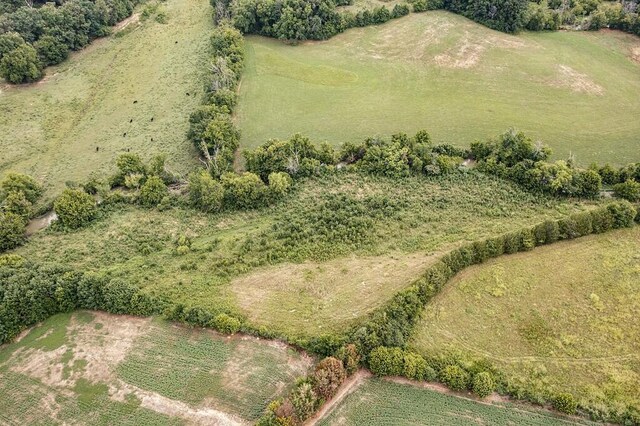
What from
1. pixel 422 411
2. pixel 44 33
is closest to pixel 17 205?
pixel 44 33

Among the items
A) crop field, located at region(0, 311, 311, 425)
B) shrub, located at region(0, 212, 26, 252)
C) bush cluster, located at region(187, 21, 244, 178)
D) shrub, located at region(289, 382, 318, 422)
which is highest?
bush cluster, located at region(187, 21, 244, 178)

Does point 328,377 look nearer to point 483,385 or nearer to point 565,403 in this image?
point 483,385

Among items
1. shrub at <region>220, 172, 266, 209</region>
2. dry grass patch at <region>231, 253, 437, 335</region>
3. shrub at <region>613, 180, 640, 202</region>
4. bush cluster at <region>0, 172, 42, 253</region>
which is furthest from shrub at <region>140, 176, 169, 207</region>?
shrub at <region>613, 180, 640, 202</region>

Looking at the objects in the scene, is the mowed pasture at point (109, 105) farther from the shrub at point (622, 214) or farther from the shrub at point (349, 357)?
the shrub at point (622, 214)

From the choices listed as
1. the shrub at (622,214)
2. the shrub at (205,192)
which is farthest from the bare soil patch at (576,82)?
the shrub at (205,192)

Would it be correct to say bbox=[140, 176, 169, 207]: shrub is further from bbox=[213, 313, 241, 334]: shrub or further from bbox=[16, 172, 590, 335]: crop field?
bbox=[213, 313, 241, 334]: shrub
